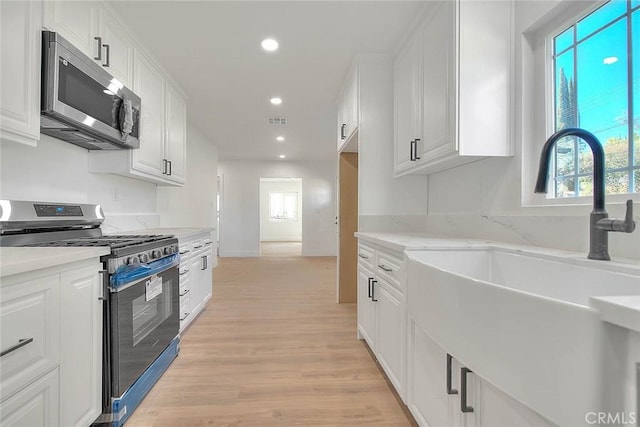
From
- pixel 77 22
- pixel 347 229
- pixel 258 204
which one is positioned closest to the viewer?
pixel 77 22

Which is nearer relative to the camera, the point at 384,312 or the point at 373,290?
the point at 384,312

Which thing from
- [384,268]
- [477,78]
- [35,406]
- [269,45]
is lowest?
[35,406]

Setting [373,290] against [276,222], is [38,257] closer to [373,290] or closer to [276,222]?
[373,290]

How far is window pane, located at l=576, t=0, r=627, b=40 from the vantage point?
1273mm

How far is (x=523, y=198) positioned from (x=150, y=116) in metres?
2.97

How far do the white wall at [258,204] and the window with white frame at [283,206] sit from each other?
4.58 m

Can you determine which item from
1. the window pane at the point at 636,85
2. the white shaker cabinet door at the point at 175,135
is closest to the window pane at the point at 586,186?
the window pane at the point at 636,85

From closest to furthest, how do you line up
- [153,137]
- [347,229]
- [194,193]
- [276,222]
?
[153,137] → [347,229] → [194,193] → [276,222]

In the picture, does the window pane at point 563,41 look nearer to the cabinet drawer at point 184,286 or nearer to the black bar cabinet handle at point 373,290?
the black bar cabinet handle at point 373,290

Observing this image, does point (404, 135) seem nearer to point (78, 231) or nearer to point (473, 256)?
point (473, 256)

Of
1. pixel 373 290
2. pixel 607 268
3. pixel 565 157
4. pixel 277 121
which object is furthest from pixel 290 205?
pixel 607 268

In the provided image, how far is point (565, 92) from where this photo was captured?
1.52m

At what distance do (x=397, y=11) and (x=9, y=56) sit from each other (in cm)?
219

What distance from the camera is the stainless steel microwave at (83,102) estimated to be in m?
1.51
